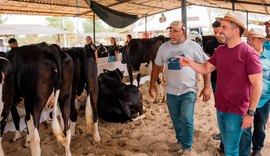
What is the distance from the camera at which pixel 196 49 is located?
362 centimetres

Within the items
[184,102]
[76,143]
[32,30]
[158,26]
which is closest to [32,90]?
[76,143]

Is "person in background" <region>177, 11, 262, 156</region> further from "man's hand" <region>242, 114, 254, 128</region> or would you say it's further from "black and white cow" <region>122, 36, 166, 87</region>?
"black and white cow" <region>122, 36, 166, 87</region>

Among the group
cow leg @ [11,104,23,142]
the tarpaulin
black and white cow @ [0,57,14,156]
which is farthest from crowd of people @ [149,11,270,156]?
the tarpaulin

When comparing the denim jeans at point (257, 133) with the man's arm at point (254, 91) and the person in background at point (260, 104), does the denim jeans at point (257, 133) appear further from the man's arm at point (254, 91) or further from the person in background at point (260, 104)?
the man's arm at point (254, 91)

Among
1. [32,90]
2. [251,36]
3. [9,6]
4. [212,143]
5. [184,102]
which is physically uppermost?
[9,6]

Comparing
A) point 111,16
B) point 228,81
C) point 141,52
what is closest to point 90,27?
point 111,16

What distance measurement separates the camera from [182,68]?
3650 mm

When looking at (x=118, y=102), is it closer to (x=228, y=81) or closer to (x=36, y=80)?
(x=36, y=80)

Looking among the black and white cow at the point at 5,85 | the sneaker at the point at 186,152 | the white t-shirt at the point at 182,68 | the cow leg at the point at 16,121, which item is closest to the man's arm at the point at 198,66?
the white t-shirt at the point at 182,68

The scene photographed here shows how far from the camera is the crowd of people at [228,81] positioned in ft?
8.03

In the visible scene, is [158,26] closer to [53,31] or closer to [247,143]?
[53,31]

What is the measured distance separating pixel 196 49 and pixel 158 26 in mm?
17768

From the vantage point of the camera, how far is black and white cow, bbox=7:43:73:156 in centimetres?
335

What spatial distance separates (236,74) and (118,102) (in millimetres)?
3216
